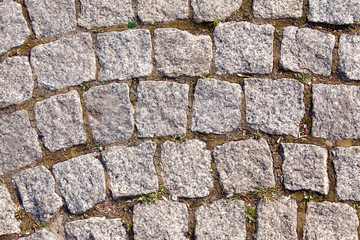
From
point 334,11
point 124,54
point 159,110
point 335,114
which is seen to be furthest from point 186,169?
point 334,11

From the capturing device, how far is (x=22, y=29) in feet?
8.82

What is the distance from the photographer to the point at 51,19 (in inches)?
106

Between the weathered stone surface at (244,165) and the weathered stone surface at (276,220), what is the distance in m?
0.15

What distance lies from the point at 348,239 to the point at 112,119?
196cm

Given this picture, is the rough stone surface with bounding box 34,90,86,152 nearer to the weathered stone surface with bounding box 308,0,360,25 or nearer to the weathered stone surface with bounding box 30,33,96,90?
the weathered stone surface with bounding box 30,33,96,90

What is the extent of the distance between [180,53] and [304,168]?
1272 millimetres

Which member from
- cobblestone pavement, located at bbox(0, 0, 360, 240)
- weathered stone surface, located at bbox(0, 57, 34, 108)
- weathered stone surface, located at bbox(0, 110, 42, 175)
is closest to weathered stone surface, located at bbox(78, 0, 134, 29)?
cobblestone pavement, located at bbox(0, 0, 360, 240)

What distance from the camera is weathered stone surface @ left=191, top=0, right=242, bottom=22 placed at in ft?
8.96

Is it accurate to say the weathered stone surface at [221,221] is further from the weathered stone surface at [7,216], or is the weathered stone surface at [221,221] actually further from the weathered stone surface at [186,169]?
the weathered stone surface at [7,216]

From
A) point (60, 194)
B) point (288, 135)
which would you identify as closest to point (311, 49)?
point (288, 135)

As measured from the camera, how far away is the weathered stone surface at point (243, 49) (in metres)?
2.71

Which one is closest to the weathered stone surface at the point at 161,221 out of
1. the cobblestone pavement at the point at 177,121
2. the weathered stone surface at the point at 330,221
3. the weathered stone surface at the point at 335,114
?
the cobblestone pavement at the point at 177,121

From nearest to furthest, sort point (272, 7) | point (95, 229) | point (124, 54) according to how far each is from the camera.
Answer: point (95, 229) < point (124, 54) < point (272, 7)

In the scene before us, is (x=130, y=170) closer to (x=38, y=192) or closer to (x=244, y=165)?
(x=38, y=192)
